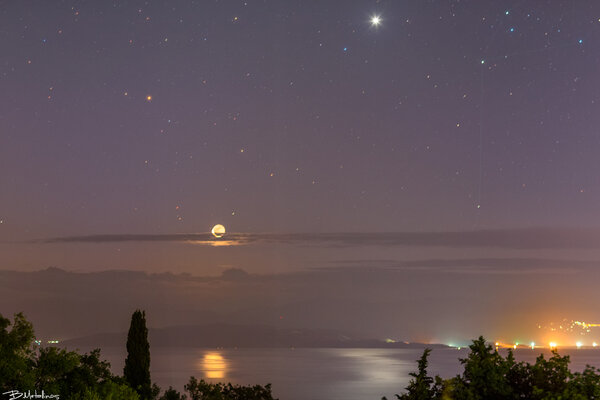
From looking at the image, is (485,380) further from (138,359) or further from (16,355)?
(138,359)

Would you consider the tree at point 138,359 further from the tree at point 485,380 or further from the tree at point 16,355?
the tree at point 485,380

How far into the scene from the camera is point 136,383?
26703 millimetres

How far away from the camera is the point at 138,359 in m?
26.7

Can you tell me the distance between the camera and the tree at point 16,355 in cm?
1834

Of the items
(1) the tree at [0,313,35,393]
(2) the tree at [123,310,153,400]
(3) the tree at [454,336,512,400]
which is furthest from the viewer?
(2) the tree at [123,310,153,400]

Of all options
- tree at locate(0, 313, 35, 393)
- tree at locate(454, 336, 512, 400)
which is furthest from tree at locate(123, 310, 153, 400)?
tree at locate(454, 336, 512, 400)

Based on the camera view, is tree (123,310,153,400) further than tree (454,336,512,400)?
Yes

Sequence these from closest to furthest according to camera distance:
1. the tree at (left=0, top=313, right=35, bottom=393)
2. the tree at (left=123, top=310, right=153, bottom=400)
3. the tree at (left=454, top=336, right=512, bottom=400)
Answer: the tree at (left=454, top=336, right=512, bottom=400) → the tree at (left=0, top=313, right=35, bottom=393) → the tree at (left=123, top=310, right=153, bottom=400)

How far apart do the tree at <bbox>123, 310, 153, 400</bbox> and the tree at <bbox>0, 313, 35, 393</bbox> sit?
24.5ft

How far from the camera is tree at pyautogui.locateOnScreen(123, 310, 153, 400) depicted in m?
26.6

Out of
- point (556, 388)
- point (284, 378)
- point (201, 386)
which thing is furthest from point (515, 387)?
point (284, 378)

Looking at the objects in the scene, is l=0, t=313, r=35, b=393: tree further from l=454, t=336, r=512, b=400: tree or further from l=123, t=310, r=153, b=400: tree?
l=454, t=336, r=512, b=400: tree

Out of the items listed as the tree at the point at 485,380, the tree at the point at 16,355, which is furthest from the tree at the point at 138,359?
the tree at the point at 485,380

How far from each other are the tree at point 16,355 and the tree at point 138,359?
7465mm
